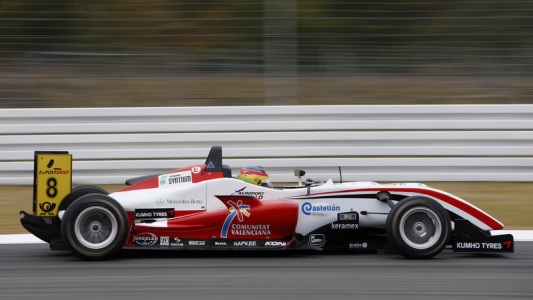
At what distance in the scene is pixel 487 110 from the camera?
31.4ft

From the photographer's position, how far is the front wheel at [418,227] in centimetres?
618

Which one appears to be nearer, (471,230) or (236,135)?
(471,230)

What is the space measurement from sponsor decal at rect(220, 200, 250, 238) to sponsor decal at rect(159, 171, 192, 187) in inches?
17.6

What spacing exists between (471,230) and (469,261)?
0.25 m

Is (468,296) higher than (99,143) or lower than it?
lower

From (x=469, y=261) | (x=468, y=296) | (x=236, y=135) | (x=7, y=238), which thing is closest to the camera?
(x=468, y=296)

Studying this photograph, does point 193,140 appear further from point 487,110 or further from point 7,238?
point 487,110

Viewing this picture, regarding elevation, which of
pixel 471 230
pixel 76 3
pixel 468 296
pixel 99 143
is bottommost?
pixel 468 296

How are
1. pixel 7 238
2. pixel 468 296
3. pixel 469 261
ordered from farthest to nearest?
pixel 7 238
pixel 469 261
pixel 468 296

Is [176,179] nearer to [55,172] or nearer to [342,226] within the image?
[55,172]

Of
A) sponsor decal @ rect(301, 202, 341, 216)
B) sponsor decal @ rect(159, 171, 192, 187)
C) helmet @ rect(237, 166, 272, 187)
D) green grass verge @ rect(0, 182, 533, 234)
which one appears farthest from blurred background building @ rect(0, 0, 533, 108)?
sponsor decal @ rect(301, 202, 341, 216)

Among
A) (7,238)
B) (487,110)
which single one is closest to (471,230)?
(487,110)

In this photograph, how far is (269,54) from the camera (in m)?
9.70

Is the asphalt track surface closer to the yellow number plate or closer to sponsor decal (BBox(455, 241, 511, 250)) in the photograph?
sponsor decal (BBox(455, 241, 511, 250))
